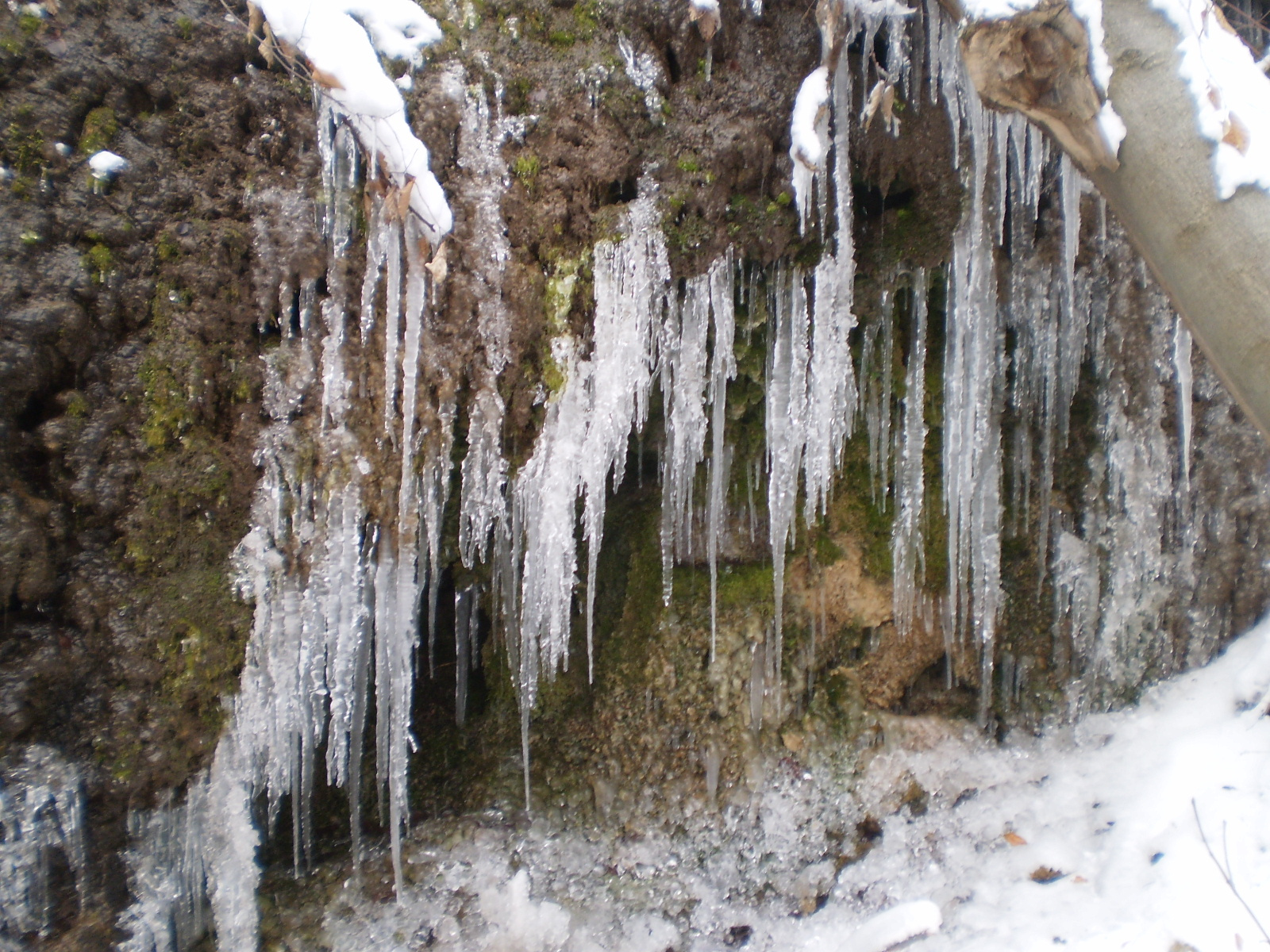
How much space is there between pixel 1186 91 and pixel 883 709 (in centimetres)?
305

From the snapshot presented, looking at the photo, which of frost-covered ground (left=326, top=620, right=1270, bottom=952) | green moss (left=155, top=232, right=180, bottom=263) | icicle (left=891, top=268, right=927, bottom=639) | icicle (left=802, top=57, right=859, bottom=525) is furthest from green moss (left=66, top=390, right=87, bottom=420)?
icicle (left=891, top=268, right=927, bottom=639)

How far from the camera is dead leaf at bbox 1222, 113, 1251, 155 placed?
5.93 feet

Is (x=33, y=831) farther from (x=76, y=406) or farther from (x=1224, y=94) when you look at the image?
(x=1224, y=94)

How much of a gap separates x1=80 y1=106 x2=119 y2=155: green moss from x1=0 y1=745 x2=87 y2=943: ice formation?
1.94m

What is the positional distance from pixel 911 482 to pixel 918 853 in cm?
172

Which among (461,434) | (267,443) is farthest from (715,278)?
(267,443)

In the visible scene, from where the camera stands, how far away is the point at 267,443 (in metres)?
2.65

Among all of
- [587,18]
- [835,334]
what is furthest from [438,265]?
[835,334]

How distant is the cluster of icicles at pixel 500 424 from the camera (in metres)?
2.67

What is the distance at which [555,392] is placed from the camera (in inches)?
116

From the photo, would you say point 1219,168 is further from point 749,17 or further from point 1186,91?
point 749,17

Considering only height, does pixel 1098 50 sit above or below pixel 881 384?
above

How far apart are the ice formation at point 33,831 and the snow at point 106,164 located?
186 centimetres

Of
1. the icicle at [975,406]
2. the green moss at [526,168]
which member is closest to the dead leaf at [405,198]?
the green moss at [526,168]
